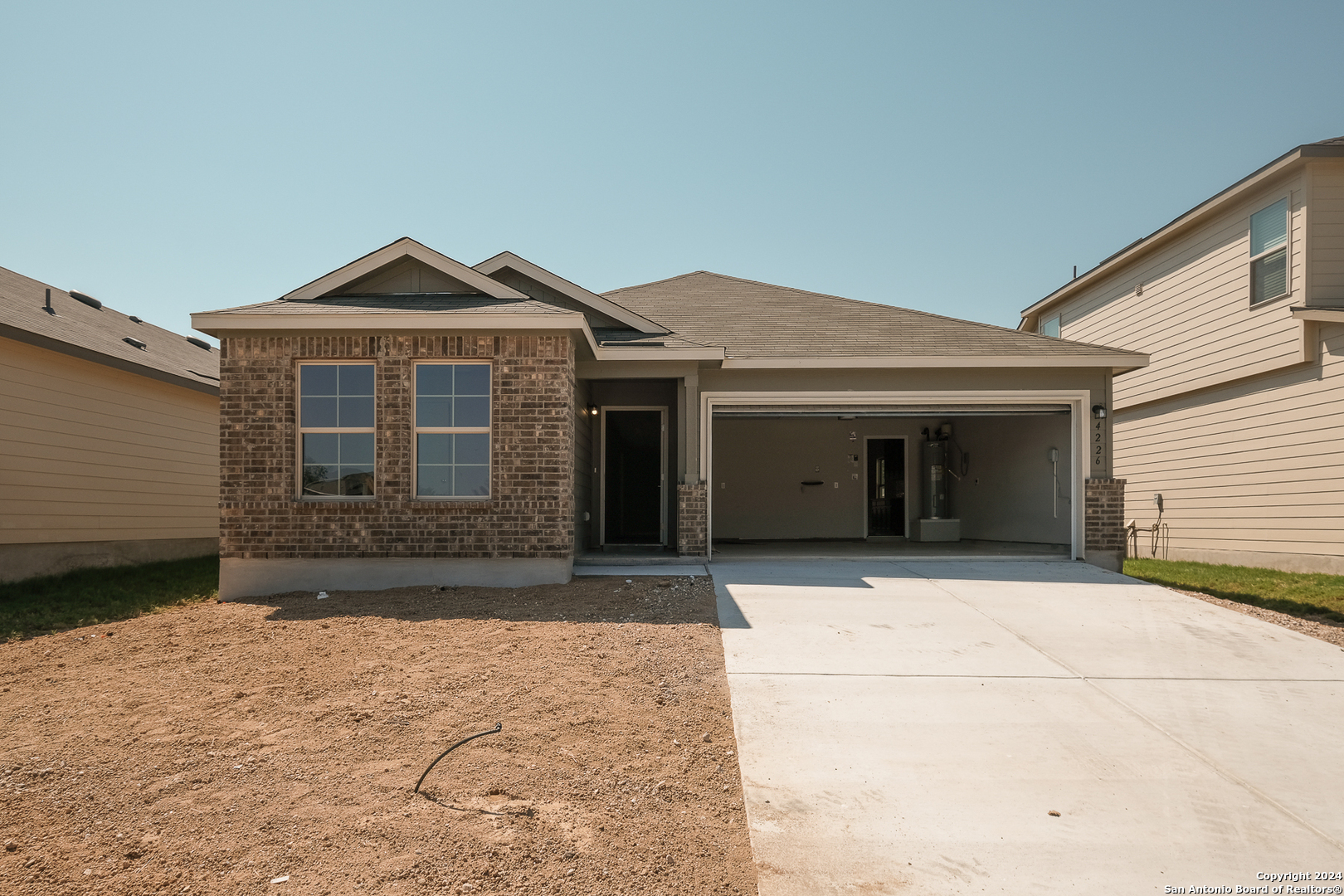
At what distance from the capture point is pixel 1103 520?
374 inches

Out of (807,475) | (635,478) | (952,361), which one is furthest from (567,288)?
(807,475)

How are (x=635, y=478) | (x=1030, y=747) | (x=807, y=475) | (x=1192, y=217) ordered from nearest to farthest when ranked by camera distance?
(x=1030, y=747)
(x=635, y=478)
(x=1192, y=217)
(x=807, y=475)

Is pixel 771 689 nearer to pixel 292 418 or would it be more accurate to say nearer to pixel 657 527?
pixel 292 418

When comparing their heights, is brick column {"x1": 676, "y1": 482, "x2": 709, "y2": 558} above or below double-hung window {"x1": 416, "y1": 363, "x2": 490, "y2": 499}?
below

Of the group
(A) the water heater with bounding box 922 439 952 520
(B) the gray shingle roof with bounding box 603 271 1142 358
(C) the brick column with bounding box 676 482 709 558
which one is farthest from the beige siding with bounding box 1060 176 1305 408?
(C) the brick column with bounding box 676 482 709 558

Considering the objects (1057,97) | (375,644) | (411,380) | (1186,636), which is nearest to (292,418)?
(411,380)

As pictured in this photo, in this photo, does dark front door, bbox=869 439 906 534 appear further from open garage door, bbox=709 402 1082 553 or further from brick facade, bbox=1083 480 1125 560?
brick facade, bbox=1083 480 1125 560

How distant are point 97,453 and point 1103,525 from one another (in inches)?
545

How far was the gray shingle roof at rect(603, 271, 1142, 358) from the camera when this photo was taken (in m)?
9.68

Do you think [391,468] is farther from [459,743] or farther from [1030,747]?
[1030,747]

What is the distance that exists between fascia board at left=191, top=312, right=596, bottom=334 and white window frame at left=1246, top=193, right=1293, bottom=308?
32.6 ft

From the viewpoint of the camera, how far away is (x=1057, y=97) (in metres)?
11.2

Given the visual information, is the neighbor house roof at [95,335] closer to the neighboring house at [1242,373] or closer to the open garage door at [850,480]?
the open garage door at [850,480]

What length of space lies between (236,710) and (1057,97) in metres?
13.0
